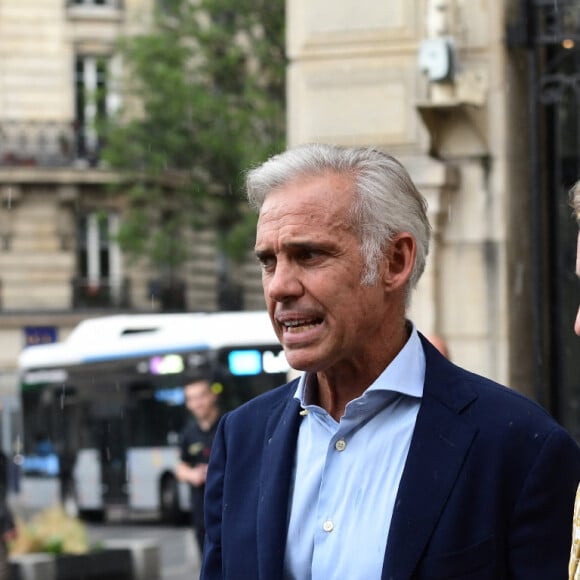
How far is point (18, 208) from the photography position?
142ft

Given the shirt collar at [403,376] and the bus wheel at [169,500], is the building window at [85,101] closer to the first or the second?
the bus wheel at [169,500]

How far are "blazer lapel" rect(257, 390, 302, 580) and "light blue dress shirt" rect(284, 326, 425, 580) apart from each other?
26 mm

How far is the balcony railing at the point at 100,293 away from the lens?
141ft

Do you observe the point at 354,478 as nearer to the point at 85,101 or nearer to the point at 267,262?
the point at 267,262

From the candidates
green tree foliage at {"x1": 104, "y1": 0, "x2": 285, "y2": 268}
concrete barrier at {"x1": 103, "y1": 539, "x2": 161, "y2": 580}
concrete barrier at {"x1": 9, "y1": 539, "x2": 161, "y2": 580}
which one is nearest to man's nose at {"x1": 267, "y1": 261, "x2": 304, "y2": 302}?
concrete barrier at {"x1": 9, "y1": 539, "x2": 161, "y2": 580}

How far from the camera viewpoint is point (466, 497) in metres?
3.09

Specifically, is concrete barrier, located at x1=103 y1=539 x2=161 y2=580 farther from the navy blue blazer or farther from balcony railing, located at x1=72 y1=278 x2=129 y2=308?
balcony railing, located at x1=72 y1=278 x2=129 y2=308

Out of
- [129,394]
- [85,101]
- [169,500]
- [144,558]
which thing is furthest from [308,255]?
[85,101]

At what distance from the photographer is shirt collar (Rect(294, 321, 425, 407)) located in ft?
10.7

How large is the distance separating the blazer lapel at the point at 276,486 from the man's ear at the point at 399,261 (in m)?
0.34

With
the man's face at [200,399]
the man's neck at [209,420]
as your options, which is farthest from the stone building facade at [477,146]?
the man's neck at [209,420]

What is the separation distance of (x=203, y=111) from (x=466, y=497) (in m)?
31.2

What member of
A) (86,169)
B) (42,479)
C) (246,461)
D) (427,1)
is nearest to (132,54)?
(86,169)

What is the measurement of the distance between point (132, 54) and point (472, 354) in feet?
84.4
